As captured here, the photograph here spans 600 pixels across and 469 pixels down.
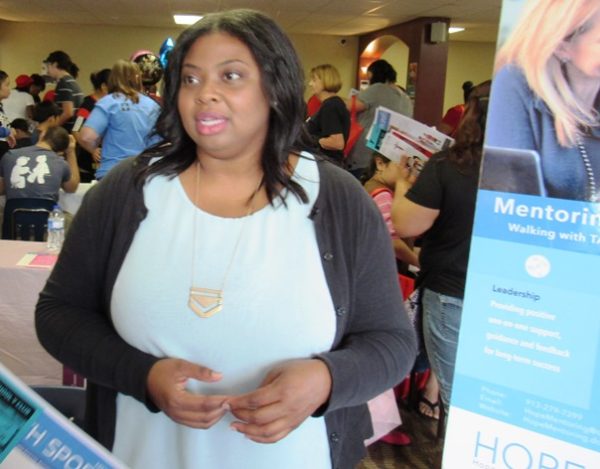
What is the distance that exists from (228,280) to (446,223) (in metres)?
1.08

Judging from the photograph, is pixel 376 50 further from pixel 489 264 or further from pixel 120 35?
pixel 489 264

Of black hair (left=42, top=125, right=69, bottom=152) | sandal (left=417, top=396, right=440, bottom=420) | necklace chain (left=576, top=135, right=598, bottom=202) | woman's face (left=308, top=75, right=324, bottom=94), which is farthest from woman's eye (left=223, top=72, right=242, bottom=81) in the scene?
woman's face (left=308, top=75, right=324, bottom=94)

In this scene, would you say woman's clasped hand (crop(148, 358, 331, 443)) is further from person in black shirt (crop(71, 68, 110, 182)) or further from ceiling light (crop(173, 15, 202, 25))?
ceiling light (crop(173, 15, 202, 25))

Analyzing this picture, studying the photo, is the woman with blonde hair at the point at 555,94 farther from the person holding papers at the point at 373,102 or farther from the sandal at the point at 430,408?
the person holding papers at the point at 373,102

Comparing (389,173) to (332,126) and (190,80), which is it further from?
(332,126)

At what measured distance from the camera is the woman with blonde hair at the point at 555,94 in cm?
74

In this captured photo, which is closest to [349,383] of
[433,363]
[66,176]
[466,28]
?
[433,363]

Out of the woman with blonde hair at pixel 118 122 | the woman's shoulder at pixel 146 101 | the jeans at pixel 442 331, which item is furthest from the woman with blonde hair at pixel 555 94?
the woman's shoulder at pixel 146 101

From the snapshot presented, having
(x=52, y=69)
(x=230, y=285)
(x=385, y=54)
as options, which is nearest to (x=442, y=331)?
(x=230, y=285)

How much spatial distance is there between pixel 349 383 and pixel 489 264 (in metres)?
0.28

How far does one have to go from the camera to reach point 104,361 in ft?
3.09

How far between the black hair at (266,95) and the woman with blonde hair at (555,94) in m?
0.34

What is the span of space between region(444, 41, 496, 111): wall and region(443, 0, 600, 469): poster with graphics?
11225 mm

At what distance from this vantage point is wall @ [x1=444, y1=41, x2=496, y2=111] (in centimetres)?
1134
